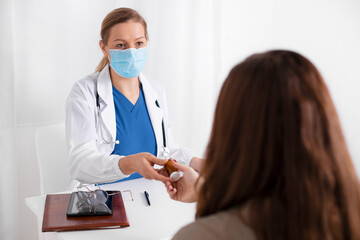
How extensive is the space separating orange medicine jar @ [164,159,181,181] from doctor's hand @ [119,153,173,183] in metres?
0.02

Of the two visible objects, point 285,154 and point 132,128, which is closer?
point 285,154

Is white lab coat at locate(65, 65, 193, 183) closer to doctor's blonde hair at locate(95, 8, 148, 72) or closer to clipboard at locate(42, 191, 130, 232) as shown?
doctor's blonde hair at locate(95, 8, 148, 72)

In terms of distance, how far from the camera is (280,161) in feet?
2.60

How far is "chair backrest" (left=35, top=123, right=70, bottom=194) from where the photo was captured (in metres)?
2.24

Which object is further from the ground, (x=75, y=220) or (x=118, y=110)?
(x=118, y=110)

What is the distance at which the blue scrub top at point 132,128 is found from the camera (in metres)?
2.13

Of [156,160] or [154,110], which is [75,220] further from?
[154,110]

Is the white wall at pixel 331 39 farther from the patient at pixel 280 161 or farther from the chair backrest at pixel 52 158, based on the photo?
the patient at pixel 280 161

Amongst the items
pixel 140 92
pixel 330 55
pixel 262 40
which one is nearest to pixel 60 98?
pixel 140 92

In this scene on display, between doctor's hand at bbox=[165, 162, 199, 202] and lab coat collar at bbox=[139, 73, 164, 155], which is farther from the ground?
lab coat collar at bbox=[139, 73, 164, 155]

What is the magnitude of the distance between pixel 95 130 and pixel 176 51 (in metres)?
1.20

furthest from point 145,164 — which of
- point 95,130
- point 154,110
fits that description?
point 154,110

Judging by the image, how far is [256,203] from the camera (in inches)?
31.1

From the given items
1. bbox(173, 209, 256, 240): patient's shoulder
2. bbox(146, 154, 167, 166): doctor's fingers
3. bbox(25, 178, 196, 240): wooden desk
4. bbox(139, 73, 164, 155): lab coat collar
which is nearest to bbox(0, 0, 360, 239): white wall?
→ bbox(139, 73, 164, 155): lab coat collar
